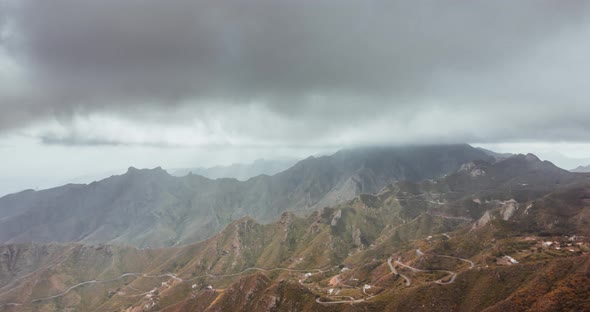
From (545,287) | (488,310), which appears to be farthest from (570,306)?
(488,310)

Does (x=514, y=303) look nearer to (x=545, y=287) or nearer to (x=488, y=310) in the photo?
(x=488, y=310)

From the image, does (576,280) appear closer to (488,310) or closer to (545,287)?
(545,287)

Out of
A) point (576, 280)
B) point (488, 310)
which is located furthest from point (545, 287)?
point (488, 310)

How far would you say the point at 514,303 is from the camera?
188250 millimetres

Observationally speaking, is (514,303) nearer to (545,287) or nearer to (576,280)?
(545,287)

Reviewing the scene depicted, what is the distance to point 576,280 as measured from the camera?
196 meters

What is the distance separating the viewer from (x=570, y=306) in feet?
581

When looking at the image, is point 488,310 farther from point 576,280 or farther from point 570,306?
point 576,280

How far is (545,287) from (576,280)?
57.4 ft

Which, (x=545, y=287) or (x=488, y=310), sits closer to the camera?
(x=488, y=310)

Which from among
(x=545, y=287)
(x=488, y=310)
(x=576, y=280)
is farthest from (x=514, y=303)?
(x=576, y=280)

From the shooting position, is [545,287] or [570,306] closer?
[570,306]

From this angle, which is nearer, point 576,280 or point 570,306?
point 570,306

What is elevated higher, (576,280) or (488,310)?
(576,280)
